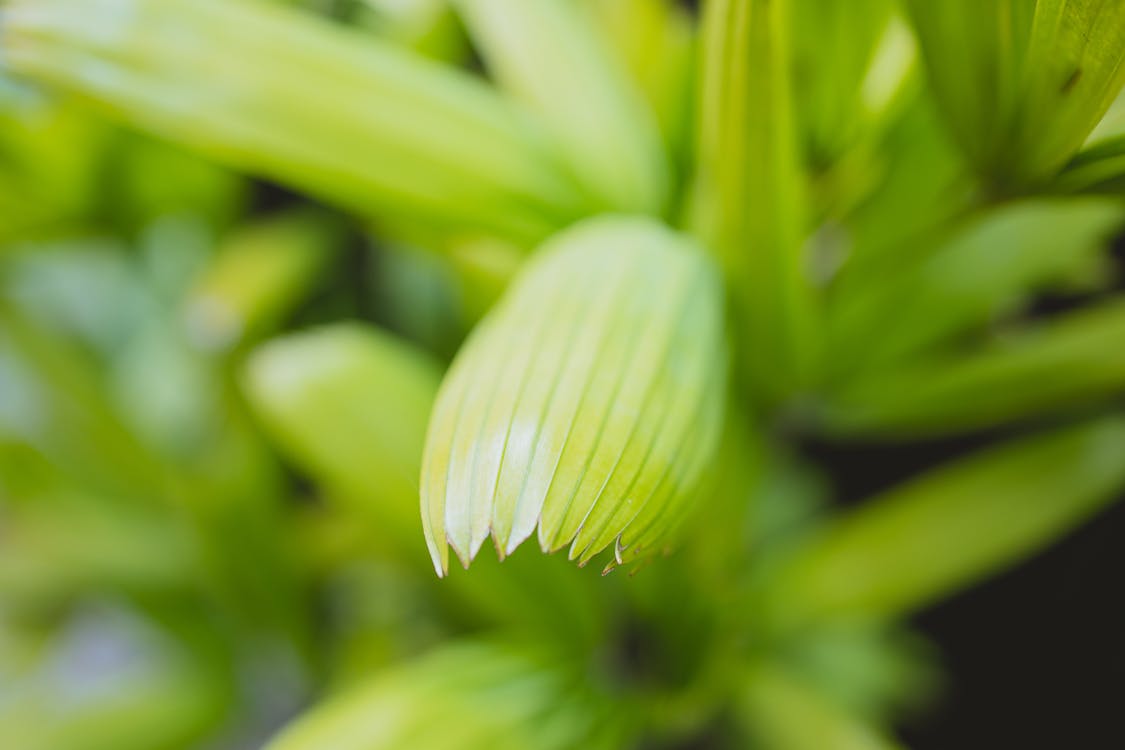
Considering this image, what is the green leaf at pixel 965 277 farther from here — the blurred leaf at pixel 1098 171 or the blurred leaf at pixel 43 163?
the blurred leaf at pixel 43 163

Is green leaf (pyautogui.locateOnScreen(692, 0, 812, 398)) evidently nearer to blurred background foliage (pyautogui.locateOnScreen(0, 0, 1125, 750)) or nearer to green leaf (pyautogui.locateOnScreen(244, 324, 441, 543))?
blurred background foliage (pyautogui.locateOnScreen(0, 0, 1125, 750))

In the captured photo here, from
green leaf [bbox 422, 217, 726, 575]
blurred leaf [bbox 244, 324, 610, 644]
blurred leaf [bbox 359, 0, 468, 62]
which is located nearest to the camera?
green leaf [bbox 422, 217, 726, 575]

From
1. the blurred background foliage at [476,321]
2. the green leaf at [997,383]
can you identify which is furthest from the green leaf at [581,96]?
the green leaf at [997,383]

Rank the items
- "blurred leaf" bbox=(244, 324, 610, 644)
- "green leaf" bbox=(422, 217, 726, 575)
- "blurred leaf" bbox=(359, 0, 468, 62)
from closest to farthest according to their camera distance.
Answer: "green leaf" bbox=(422, 217, 726, 575), "blurred leaf" bbox=(244, 324, 610, 644), "blurred leaf" bbox=(359, 0, 468, 62)

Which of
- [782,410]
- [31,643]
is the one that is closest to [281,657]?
[31,643]

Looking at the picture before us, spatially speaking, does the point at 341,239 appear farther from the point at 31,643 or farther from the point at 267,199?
the point at 31,643

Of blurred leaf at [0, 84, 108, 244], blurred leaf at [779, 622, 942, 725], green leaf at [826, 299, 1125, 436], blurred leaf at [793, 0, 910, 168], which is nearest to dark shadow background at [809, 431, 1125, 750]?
blurred leaf at [779, 622, 942, 725]
